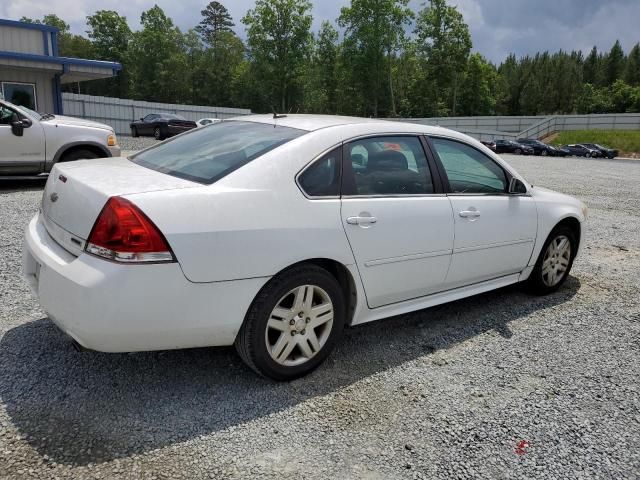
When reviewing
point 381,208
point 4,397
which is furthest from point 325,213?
point 4,397

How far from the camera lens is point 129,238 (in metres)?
2.53

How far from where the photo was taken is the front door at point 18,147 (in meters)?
8.64

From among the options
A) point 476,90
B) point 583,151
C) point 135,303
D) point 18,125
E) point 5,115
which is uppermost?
point 476,90

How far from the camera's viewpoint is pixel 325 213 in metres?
3.09

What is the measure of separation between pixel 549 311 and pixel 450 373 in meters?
1.67

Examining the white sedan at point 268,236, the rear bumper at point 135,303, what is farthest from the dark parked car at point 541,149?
the rear bumper at point 135,303

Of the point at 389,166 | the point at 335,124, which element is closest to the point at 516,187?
the point at 389,166

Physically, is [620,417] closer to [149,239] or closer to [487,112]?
[149,239]

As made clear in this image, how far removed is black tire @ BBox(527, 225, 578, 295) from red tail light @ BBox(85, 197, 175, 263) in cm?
347

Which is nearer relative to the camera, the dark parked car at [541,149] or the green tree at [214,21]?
the dark parked car at [541,149]

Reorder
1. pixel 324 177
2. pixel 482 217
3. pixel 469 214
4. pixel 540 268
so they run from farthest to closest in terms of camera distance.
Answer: pixel 540 268 → pixel 482 217 → pixel 469 214 → pixel 324 177

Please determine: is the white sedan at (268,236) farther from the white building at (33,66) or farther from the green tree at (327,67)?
the green tree at (327,67)

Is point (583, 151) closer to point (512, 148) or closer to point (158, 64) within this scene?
point (512, 148)

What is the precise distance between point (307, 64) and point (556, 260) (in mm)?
64445
